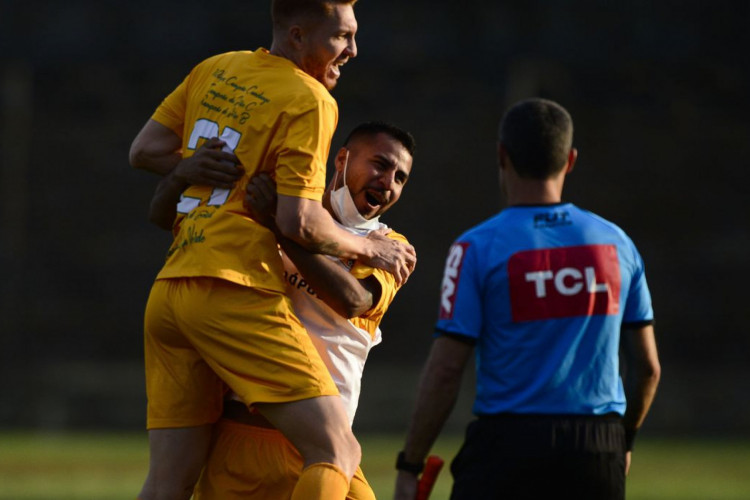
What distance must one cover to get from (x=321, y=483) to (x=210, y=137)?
1.29m

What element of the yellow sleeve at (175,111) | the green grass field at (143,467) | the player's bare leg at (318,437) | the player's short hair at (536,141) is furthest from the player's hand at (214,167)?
the green grass field at (143,467)

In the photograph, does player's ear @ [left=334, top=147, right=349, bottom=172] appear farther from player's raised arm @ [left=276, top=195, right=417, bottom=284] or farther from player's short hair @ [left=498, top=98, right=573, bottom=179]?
player's short hair @ [left=498, top=98, right=573, bottom=179]

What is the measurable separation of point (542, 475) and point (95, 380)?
16.2 m

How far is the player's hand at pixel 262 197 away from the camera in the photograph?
4516 millimetres

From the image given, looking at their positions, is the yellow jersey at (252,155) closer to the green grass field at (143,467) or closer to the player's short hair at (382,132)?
the player's short hair at (382,132)

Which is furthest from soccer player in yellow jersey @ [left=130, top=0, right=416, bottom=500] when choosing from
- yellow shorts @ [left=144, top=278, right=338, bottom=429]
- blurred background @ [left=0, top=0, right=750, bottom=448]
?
blurred background @ [left=0, top=0, right=750, bottom=448]

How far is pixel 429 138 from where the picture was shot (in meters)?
20.6

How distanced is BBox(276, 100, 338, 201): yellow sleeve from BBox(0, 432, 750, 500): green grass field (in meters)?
6.96

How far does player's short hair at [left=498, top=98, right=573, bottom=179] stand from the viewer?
14.5ft

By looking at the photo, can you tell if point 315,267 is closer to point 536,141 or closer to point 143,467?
point 536,141

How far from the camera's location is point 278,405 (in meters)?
4.43

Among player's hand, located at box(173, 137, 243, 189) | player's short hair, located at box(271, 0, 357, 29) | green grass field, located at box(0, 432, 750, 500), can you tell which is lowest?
green grass field, located at box(0, 432, 750, 500)

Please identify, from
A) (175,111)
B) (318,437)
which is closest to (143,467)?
(175,111)

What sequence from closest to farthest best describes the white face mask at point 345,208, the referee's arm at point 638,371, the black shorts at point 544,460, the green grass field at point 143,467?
1. the black shorts at point 544,460
2. the referee's arm at point 638,371
3. the white face mask at point 345,208
4. the green grass field at point 143,467
